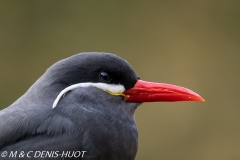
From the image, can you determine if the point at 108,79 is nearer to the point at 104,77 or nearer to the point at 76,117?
the point at 104,77

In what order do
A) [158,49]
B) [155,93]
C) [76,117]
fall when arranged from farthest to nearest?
Answer: [158,49] < [155,93] < [76,117]

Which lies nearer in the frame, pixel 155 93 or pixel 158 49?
pixel 155 93

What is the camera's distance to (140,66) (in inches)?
220

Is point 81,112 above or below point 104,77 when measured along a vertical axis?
below

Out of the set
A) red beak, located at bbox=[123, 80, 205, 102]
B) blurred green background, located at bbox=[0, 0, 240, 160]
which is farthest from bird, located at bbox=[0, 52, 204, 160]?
blurred green background, located at bbox=[0, 0, 240, 160]

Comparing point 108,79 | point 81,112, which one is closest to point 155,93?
point 108,79

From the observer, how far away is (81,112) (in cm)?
250

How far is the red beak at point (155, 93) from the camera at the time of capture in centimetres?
271

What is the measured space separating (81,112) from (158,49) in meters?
3.21

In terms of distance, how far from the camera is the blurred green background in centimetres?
552

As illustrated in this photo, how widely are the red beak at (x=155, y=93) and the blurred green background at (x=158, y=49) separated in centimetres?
279

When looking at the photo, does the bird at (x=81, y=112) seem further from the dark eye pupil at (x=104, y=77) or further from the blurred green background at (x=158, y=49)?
the blurred green background at (x=158, y=49)

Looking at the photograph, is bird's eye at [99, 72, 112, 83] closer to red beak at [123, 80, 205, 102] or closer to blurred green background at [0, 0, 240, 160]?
red beak at [123, 80, 205, 102]

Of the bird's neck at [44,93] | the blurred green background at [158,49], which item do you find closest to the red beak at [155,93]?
the bird's neck at [44,93]
